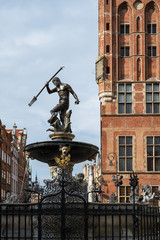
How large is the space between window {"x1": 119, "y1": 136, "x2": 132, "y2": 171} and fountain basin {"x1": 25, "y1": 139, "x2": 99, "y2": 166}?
900 inches

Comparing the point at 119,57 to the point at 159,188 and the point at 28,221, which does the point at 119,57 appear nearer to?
the point at 159,188

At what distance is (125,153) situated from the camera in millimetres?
40969

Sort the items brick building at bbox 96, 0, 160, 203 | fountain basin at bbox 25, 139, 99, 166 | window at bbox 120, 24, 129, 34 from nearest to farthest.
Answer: fountain basin at bbox 25, 139, 99, 166
brick building at bbox 96, 0, 160, 203
window at bbox 120, 24, 129, 34

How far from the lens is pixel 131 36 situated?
43.0 m

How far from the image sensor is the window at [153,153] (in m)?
41.0

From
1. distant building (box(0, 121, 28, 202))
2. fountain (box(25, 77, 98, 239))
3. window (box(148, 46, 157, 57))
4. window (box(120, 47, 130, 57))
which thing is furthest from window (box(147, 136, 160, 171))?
fountain (box(25, 77, 98, 239))

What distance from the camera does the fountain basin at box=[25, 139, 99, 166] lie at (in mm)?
16531

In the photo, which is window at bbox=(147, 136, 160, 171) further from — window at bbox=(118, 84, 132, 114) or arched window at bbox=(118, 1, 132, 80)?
arched window at bbox=(118, 1, 132, 80)

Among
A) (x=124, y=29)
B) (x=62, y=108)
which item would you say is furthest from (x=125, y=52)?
(x=62, y=108)

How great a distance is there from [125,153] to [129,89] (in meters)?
5.93

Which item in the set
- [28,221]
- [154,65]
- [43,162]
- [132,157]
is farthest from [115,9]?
[28,221]

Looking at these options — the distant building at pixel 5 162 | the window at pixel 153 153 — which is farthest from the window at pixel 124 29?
the distant building at pixel 5 162

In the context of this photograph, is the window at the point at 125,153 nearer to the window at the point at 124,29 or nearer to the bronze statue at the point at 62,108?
the window at the point at 124,29

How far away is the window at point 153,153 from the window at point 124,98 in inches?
132
